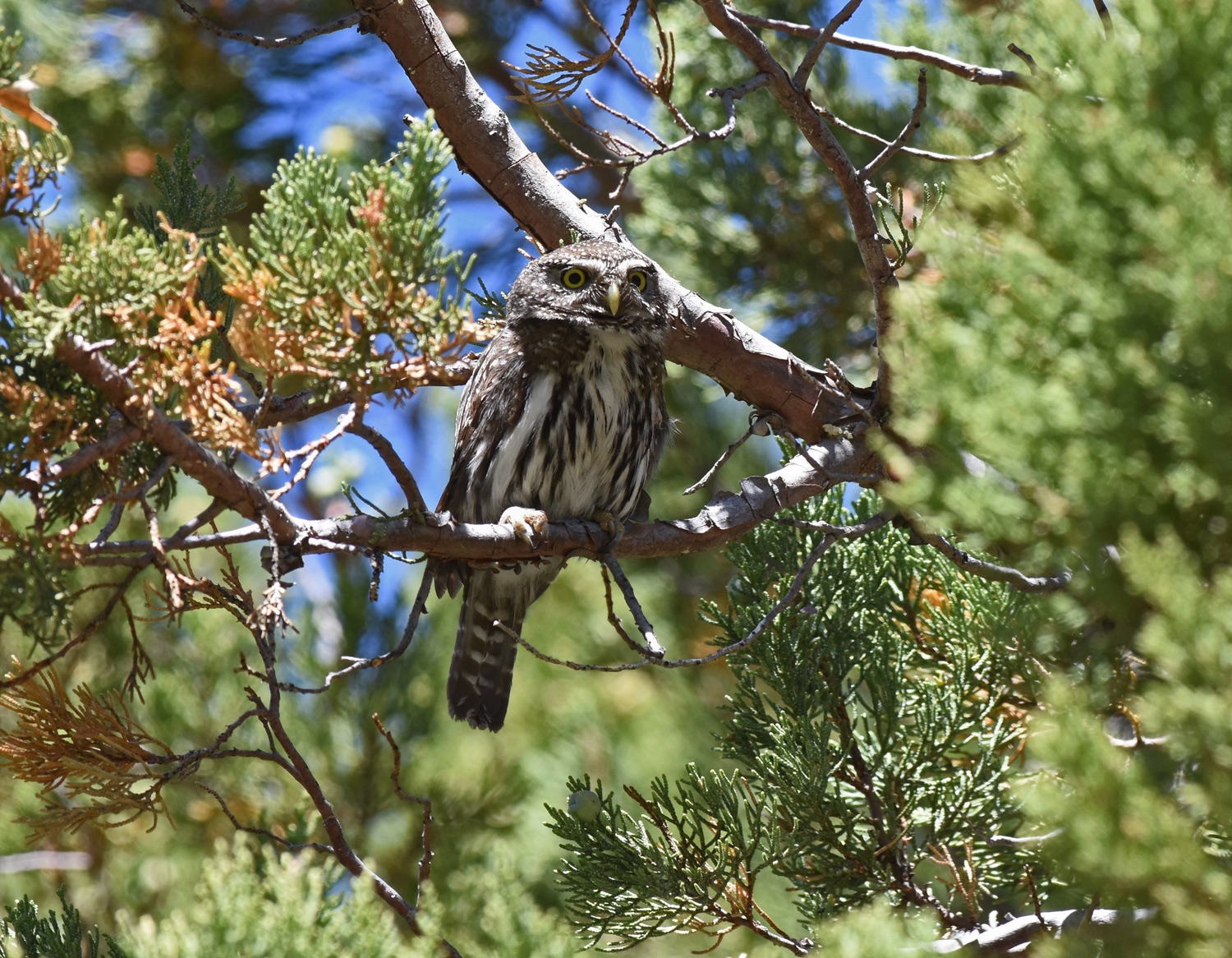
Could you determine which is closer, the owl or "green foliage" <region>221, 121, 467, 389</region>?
"green foliage" <region>221, 121, 467, 389</region>

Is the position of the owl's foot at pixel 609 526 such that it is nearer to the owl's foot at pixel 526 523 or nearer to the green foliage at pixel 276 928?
the owl's foot at pixel 526 523

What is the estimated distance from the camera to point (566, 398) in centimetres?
346

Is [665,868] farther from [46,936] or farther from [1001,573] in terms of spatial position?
[46,936]

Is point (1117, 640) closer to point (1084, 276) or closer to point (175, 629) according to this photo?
point (1084, 276)

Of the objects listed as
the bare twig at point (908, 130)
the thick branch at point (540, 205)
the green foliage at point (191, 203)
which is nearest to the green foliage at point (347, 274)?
the green foliage at point (191, 203)

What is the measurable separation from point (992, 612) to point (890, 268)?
2.48 feet

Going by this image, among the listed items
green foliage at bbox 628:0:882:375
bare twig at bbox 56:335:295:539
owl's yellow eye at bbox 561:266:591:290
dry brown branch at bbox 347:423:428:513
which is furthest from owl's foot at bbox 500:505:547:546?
green foliage at bbox 628:0:882:375

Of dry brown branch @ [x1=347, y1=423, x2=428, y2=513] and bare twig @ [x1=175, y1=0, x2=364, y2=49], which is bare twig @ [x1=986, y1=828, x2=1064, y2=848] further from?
bare twig @ [x1=175, y1=0, x2=364, y2=49]

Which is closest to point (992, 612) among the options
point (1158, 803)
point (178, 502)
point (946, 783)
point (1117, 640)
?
point (946, 783)

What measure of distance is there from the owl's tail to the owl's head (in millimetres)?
1008

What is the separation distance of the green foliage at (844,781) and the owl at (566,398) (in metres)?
0.89

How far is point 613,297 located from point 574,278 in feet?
0.52

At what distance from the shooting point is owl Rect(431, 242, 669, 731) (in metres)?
3.43

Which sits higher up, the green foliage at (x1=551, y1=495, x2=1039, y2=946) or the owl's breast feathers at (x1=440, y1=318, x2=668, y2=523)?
the owl's breast feathers at (x1=440, y1=318, x2=668, y2=523)
